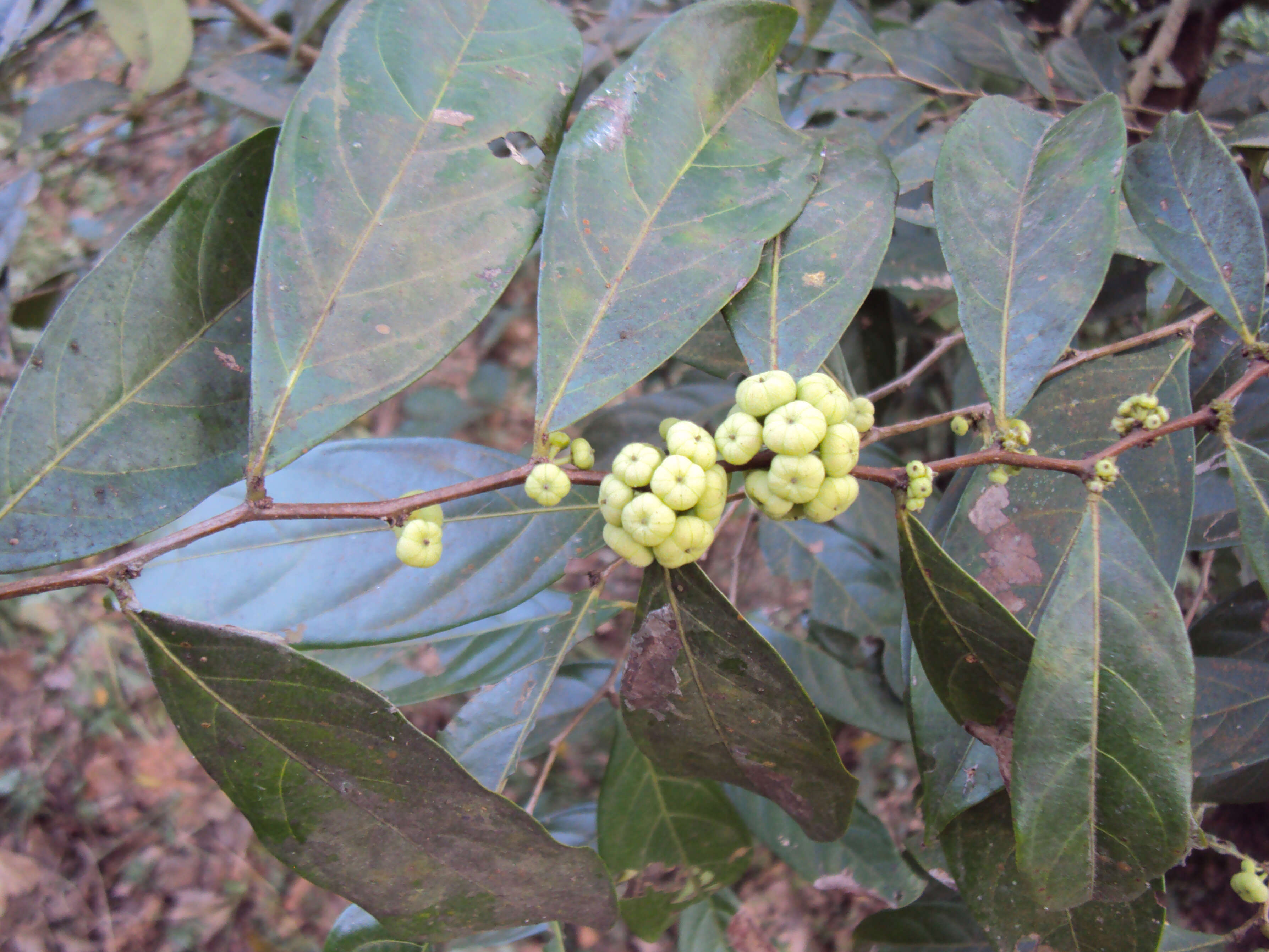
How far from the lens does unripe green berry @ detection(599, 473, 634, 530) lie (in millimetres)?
837

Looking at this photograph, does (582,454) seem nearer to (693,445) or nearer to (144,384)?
(693,445)

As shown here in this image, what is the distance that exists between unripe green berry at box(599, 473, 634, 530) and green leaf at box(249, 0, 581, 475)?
0.77 feet

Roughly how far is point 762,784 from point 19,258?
13.2ft

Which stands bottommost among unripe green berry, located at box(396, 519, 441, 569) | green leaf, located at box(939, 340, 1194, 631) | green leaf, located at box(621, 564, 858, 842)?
green leaf, located at box(621, 564, 858, 842)

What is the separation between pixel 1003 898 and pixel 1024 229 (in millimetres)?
855

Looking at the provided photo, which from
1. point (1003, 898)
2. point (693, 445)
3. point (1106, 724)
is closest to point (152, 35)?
point (693, 445)

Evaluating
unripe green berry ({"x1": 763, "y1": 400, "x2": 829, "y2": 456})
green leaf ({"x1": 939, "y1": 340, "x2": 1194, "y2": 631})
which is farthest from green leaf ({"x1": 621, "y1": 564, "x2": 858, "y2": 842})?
green leaf ({"x1": 939, "y1": 340, "x2": 1194, "y2": 631})

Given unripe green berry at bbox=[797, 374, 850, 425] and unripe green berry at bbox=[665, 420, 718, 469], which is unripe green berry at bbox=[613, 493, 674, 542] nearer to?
unripe green berry at bbox=[665, 420, 718, 469]

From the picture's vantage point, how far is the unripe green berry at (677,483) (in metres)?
0.81

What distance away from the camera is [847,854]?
1.58 m

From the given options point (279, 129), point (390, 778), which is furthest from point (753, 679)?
point (279, 129)

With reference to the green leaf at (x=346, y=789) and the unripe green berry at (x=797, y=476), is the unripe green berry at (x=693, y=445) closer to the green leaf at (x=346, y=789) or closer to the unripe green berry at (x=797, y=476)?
the unripe green berry at (x=797, y=476)

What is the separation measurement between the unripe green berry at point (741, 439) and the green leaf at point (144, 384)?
0.59 metres

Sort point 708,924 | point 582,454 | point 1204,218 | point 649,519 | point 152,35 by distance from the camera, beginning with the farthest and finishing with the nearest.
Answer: point 708,924
point 152,35
point 1204,218
point 582,454
point 649,519
